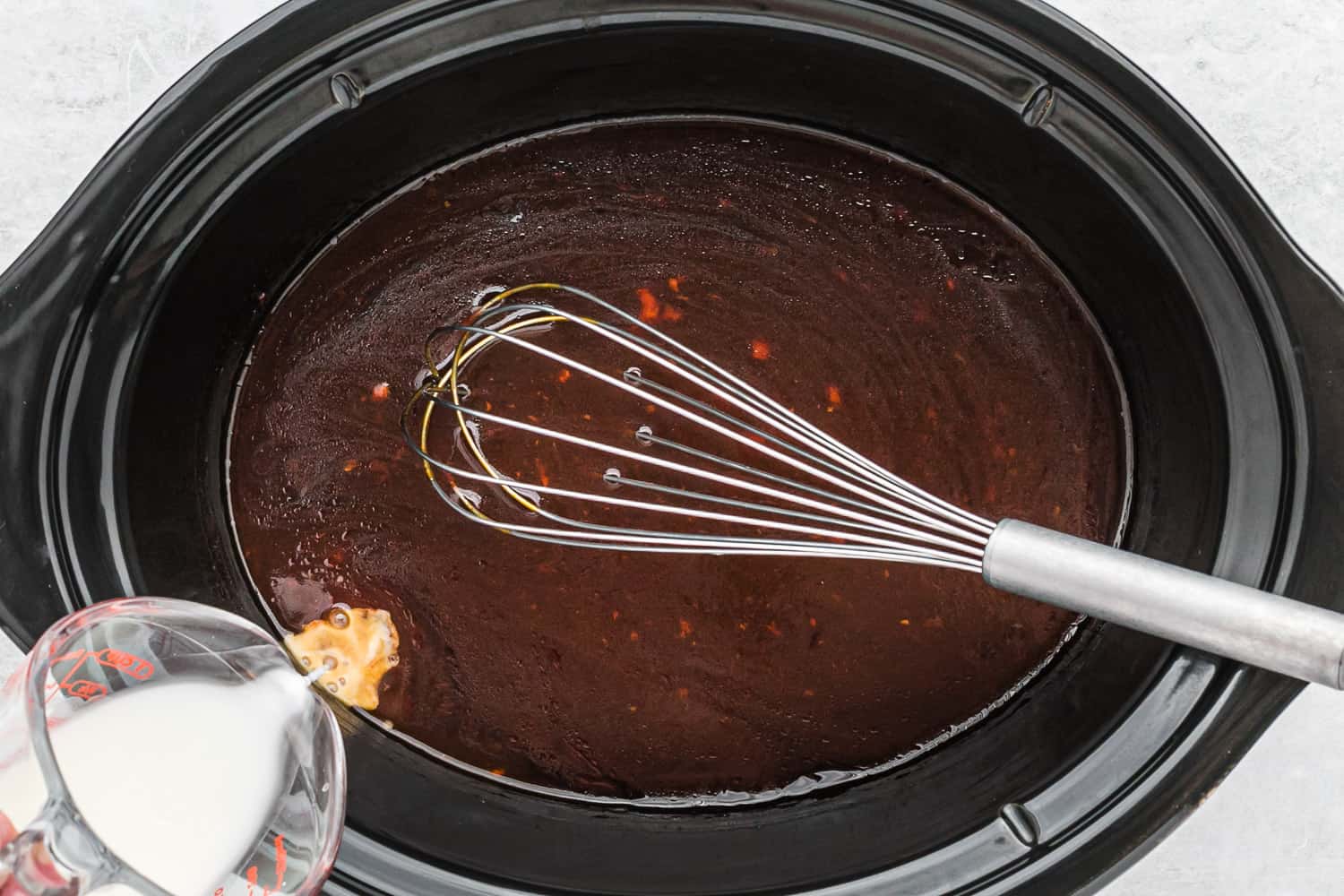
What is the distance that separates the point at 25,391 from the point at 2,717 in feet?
1.05

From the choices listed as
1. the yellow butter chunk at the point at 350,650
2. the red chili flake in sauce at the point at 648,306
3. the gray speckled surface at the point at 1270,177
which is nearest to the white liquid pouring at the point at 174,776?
the yellow butter chunk at the point at 350,650

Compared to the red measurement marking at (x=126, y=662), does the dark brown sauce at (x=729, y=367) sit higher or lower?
higher

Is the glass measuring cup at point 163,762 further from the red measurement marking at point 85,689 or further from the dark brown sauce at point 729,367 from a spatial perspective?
the dark brown sauce at point 729,367

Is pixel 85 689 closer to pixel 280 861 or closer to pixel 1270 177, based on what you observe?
pixel 280 861

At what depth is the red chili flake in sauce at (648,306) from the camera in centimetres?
96

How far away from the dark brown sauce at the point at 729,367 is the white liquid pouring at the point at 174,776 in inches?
10.2

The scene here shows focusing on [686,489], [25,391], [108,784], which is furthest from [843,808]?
[25,391]

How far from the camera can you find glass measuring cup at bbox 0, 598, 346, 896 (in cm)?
55

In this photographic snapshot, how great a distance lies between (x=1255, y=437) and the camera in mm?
802

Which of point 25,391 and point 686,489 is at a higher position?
point 686,489

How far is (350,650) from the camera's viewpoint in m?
0.98

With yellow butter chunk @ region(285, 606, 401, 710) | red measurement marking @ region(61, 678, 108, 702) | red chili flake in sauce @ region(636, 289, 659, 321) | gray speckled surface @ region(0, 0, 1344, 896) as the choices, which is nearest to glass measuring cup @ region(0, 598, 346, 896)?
red measurement marking @ region(61, 678, 108, 702)

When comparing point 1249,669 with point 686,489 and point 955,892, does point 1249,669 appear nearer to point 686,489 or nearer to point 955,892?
point 955,892

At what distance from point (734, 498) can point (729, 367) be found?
4.6 inches
